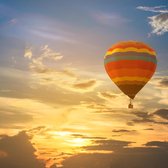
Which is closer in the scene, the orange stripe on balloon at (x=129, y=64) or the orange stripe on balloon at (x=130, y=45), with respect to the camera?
the orange stripe on balloon at (x=129, y=64)

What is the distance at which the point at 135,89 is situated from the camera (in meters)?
114

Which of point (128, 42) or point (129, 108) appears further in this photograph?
point (128, 42)

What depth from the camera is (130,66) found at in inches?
4466

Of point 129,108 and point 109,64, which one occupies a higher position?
point 109,64

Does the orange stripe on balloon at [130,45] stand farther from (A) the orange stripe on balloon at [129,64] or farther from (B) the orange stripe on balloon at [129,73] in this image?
(B) the orange stripe on balloon at [129,73]

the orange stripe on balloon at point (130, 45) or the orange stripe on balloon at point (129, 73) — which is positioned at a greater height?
the orange stripe on balloon at point (130, 45)

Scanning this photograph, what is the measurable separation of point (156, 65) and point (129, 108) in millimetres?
16458

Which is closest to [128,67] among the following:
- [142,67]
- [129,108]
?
[142,67]

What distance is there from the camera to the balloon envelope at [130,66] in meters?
114

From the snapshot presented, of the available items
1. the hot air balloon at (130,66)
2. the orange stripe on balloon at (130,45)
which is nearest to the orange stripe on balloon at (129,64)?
the hot air balloon at (130,66)

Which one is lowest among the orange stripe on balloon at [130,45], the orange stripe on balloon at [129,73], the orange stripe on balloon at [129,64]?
the orange stripe on balloon at [129,73]

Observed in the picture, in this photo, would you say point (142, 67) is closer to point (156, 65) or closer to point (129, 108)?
point (156, 65)

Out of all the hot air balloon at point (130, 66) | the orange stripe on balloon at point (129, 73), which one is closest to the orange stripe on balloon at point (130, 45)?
the hot air balloon at point (130, 66)

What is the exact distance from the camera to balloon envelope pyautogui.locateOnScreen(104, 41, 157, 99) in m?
114
